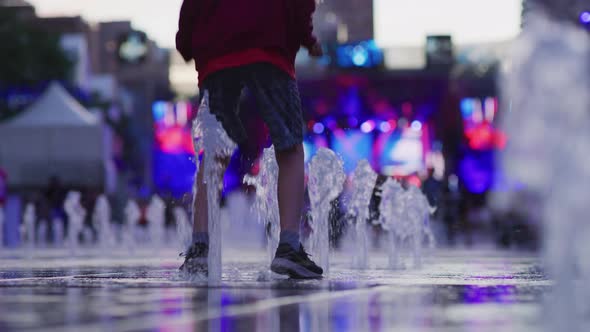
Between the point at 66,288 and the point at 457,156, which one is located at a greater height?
the point at 457,156

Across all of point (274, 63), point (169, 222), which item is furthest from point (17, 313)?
point (169, 222)

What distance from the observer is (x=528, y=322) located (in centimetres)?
254

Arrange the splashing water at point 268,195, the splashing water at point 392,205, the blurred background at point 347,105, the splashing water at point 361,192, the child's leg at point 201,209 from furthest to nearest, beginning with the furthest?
the blurred background at point 347,105 < the splashing water at point 392,205 < the splashing water at point 361,192 < the splashing water at point 268,195 < the child's leg at point 201,209

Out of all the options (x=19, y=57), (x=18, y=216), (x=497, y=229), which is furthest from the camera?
(x=19, y=57)

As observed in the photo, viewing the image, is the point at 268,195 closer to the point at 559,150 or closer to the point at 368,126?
the point at 559,150

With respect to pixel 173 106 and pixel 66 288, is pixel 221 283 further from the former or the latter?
pixel 173 106

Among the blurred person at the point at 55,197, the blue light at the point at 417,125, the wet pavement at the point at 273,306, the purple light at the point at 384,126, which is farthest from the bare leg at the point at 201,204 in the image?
the blue light at the point at 417,125

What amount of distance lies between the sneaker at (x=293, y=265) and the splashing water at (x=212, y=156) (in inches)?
8.4

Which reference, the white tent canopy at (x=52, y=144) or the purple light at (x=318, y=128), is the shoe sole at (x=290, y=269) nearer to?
the white tent canopy at (x=52, y=144)

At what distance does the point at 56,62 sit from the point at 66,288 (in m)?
45.1

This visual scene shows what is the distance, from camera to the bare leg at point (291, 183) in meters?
4.73

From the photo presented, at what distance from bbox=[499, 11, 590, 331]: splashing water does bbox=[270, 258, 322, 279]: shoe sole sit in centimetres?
192

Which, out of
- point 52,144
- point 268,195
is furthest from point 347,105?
point 268,195

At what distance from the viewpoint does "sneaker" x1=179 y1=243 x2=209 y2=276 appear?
14.8ft
